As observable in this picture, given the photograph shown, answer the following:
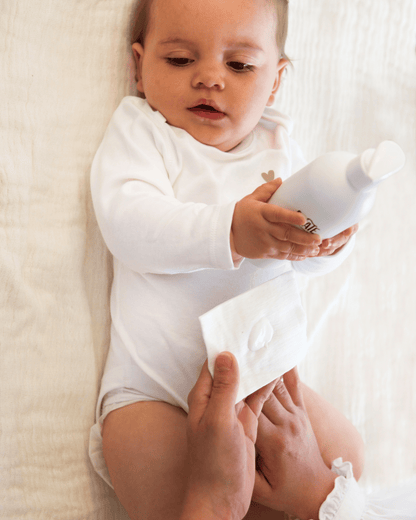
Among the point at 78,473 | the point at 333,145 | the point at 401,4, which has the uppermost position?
the point at 401,4

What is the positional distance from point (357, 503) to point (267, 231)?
0.55 metres

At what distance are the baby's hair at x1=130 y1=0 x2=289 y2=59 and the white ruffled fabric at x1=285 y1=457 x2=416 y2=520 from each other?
807 millimetres

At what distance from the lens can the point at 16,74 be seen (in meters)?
0.92

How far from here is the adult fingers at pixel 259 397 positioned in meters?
0.87

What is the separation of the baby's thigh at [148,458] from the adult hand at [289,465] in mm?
167

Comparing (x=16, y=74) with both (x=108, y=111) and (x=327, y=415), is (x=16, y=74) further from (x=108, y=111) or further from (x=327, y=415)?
(x=327, y=415)

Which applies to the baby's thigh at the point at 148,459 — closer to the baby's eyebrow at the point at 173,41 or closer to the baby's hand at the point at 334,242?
the baby's hand at the point at 334,242

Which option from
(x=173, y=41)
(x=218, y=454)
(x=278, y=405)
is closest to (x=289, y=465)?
(x=278, y=405)

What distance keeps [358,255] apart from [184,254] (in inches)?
25.1

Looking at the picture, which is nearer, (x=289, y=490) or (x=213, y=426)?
(x=213, y=426)

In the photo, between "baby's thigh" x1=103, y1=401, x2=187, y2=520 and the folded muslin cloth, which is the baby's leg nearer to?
"baby's thigh" x1=103, y1=401, x2=187, y2=520

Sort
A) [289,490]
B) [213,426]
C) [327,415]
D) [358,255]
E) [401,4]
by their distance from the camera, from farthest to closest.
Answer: [401,4] → [358,255] → [327,415] → [289,490] → [213,426]

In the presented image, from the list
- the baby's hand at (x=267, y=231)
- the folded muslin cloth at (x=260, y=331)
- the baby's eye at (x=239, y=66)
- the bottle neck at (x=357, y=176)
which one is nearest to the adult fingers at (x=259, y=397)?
the folded muslin cloth at (x=260, y=331)

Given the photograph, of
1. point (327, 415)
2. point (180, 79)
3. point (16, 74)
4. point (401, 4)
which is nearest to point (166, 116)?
point (180, 79)
